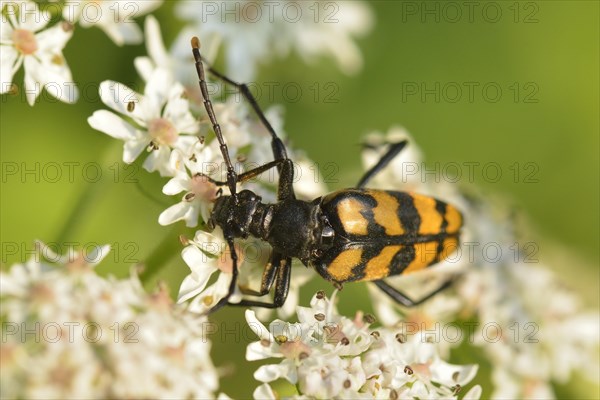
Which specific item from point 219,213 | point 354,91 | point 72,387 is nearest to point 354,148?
point 354,91

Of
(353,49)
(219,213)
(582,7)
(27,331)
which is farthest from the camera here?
(582,7)

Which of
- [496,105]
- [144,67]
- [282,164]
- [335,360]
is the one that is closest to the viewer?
[335,360]

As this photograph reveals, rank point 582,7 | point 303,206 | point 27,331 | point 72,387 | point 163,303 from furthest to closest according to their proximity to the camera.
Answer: point 582,7 < point 303,206 < point 163,303 < point 27,331 < point 72,387

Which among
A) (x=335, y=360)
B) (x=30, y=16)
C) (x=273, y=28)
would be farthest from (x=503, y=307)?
(x=30, y=16)

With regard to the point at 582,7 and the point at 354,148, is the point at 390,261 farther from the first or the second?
the point at 582,7

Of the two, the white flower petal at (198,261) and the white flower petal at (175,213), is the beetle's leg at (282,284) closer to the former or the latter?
the white flower petal at (198,261)

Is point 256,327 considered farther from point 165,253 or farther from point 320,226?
point 320,226

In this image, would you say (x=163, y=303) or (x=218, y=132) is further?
(x=218, y=132)
